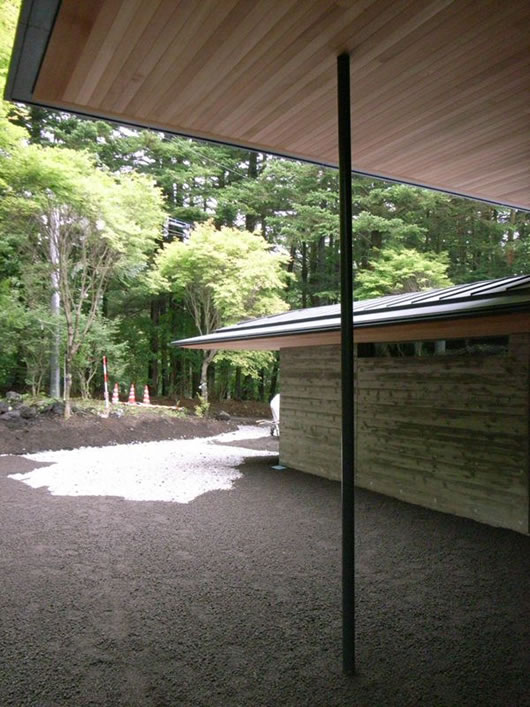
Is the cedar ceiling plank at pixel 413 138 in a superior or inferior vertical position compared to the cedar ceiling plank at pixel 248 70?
superior

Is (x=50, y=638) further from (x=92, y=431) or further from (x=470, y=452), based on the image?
(x=92, y=431)

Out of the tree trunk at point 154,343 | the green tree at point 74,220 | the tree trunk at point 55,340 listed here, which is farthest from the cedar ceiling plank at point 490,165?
the tree trunk at point 154,343

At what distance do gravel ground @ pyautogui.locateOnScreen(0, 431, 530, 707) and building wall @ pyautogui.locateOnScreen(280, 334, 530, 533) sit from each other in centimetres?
42

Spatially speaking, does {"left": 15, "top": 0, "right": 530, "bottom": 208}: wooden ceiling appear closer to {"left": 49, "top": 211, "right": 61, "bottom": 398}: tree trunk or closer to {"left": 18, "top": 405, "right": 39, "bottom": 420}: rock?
{"left": 18, "top": 405, "right": 39, "bottom": 420}: rock

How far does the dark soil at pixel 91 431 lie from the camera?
865 cm

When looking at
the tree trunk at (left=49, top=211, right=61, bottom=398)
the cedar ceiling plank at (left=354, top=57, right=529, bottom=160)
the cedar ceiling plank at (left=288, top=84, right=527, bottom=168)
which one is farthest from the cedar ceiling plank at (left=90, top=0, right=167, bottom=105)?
the tree trunk at (left=49, top=211, right=61, bottom=398)

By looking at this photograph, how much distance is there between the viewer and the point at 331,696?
2.08 m

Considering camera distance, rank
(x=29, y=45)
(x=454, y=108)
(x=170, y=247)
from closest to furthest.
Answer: (x=29, y=45) < (x=454, y=108) < (x=170, y=247)

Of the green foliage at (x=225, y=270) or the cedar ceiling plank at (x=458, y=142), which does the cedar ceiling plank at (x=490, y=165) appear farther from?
the green foliage at (x=225, y=270)

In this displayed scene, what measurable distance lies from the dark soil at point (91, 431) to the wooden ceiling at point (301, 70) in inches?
302

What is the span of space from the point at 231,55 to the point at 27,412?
9435 mm

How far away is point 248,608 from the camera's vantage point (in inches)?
115

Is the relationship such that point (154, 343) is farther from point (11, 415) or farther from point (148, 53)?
point (148, 53)

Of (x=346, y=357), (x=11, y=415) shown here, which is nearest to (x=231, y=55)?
(x=346, y=357)
